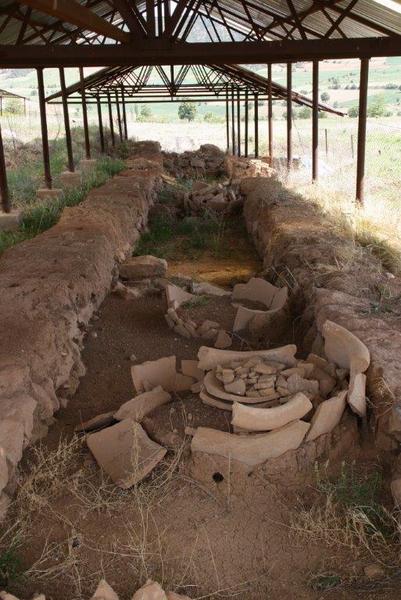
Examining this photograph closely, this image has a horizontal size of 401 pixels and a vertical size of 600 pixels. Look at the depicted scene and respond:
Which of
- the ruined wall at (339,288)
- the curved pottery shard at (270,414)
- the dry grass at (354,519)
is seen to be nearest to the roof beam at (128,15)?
the ruined wall at (339,288)

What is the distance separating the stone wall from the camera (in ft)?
15.3

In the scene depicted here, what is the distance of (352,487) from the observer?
13.8 ft

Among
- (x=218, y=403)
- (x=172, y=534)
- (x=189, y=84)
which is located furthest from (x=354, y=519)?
(x=189, y=84)

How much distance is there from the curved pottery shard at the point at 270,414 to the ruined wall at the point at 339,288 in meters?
0.58

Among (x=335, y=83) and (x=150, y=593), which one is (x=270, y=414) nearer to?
(x=150, y=593)

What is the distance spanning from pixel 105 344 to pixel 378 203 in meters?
6.80

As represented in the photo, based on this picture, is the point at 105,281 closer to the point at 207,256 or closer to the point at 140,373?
the point at 140,373

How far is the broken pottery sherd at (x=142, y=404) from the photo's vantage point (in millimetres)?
4877

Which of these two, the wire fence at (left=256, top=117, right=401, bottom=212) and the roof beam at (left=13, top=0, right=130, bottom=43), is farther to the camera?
the wire fence at (left=256, top=117, right=401, bottom=212)

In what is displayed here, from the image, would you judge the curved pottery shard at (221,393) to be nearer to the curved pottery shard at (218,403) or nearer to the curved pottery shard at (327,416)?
the curved pottery shard at (218,403)

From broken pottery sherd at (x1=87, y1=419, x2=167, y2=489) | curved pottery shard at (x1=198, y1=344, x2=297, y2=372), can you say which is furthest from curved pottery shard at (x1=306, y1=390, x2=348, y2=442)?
broken pottery sherd at (x1=87, y1=419, x2=167, y2=489)

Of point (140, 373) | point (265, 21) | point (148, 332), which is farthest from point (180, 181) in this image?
point (140, 373)

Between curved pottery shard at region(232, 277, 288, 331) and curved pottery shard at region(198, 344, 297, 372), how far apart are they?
169 centimetres

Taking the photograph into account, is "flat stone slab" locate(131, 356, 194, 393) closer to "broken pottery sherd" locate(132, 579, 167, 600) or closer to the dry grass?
the dry grass
